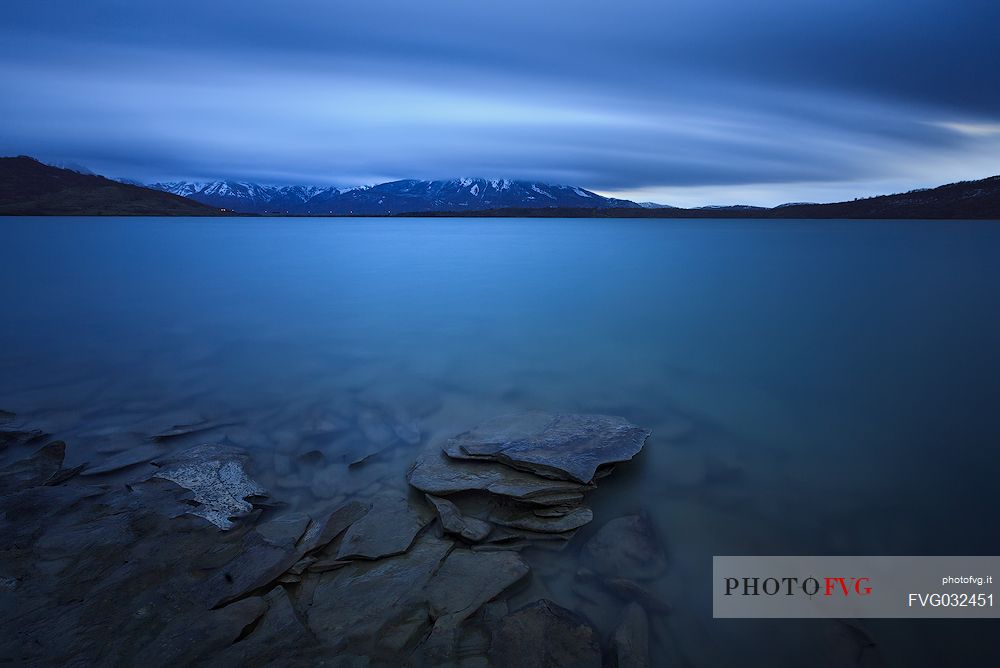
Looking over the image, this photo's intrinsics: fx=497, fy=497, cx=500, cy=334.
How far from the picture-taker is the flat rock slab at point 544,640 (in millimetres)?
3752

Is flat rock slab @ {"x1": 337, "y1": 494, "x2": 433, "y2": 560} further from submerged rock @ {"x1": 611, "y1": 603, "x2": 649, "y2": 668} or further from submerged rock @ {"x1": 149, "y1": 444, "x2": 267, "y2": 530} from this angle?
submerged rock @ {"x1": 611, "y1": 603, "x2": 649, "y2": 668}

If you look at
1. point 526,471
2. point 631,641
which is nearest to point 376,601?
point 631,641

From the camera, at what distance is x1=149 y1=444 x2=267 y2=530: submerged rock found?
5.54 m

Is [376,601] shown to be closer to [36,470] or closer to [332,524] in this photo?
[332,524]

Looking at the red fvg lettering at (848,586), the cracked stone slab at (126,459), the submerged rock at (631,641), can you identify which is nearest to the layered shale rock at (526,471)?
the submerged rock at (631,641)

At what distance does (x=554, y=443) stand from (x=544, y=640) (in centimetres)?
290

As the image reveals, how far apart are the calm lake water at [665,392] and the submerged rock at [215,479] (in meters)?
0.33

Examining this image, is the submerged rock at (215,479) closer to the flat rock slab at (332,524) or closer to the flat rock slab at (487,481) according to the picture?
the flat rock slab at (332,524)

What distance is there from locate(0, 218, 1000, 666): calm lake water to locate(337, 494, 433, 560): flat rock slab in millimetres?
711

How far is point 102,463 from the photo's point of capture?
6.52 metres

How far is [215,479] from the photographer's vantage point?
6117mm

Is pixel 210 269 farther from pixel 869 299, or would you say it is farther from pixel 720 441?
pixel 869 299

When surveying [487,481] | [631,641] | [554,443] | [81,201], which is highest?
[81,201]

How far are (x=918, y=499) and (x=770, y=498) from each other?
1.83 m
